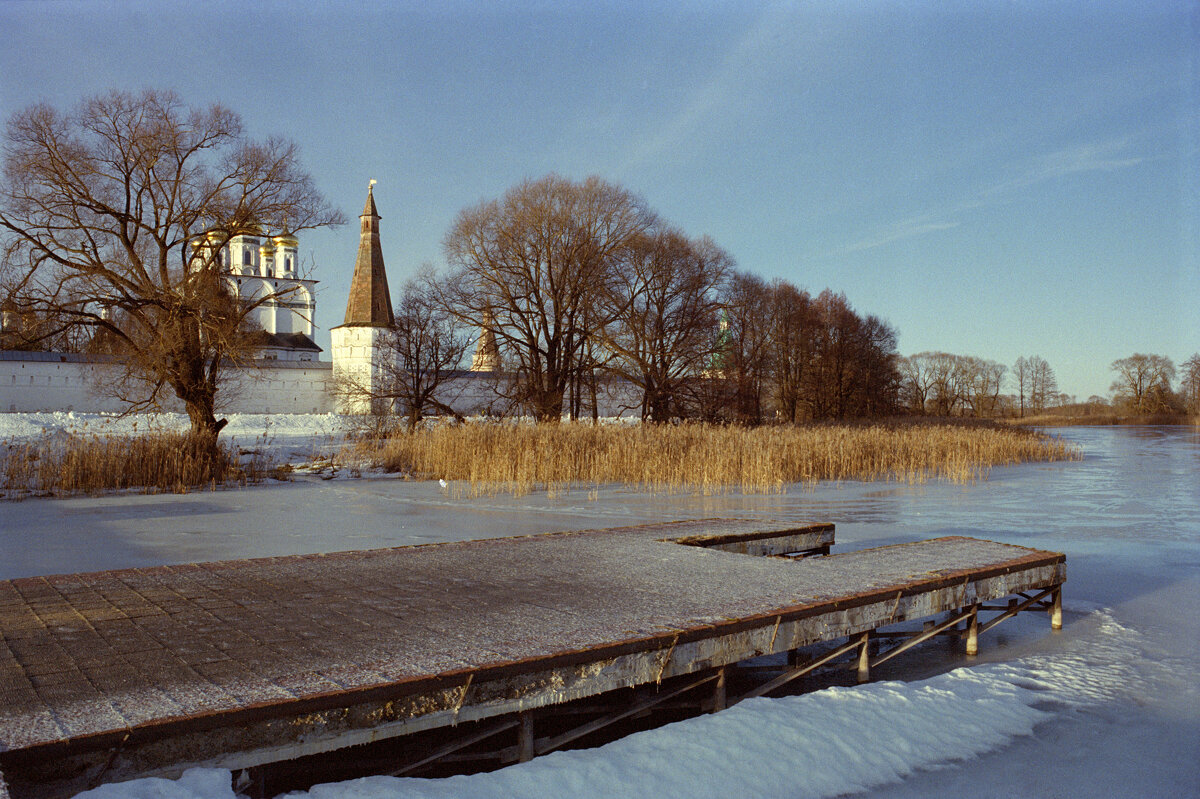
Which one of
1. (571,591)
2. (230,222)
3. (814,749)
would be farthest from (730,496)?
(230,222)

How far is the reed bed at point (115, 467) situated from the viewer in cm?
1127

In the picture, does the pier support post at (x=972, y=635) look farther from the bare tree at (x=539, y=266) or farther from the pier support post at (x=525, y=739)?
the bare tree at (x=539, y=266)

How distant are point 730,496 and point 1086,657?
6.87 meters

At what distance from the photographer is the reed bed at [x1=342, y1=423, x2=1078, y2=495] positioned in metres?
12.7

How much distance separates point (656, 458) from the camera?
13.4m

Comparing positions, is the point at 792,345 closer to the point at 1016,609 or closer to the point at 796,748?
the point at 1016,609

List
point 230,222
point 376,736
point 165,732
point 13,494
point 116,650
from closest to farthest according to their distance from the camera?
1. point 165,732
2. point 376,736
3. point 116,650
4. point 13,494
5. point 230,222

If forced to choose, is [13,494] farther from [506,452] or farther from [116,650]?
[116,650]

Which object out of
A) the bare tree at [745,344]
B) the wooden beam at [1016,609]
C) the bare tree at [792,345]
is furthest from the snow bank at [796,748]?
the bare tree at [792,345]

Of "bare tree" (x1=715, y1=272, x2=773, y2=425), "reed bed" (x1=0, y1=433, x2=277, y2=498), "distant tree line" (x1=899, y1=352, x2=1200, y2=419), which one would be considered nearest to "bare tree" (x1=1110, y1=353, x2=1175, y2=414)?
"distant tree line" (x1=899, y1=352, x2=1200, y2=419)

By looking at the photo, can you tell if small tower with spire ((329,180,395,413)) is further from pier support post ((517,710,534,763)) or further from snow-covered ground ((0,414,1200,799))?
pier support post ((517,710,534,763))

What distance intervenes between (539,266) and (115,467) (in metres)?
16.5

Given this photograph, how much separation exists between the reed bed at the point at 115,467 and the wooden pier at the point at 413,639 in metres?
8.06

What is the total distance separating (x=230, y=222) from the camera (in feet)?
53.8
